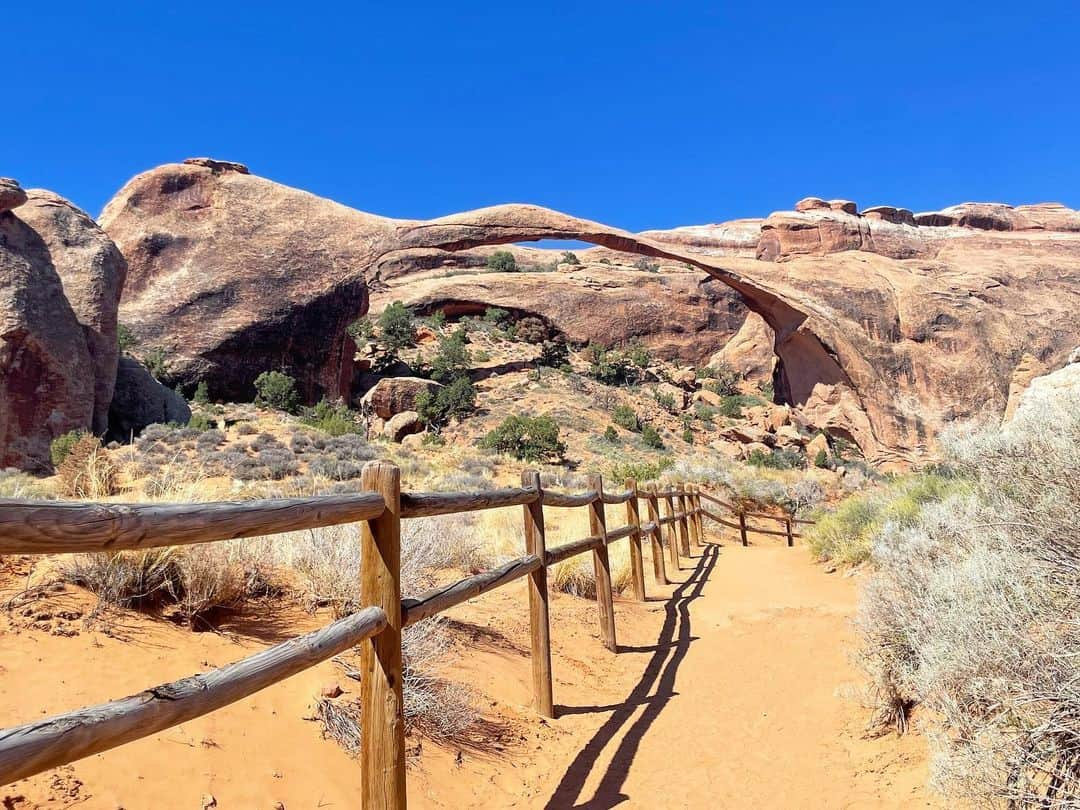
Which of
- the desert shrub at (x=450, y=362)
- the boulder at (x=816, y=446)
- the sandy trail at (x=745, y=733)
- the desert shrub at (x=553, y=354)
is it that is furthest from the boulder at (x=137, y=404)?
the boulder at (x=816, y=446)

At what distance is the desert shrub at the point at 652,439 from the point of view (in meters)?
27.2

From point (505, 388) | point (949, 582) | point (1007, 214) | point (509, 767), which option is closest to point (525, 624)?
point (509, 767)

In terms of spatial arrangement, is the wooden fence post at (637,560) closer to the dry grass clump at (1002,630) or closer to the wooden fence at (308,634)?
the wooden fence at (308,634)

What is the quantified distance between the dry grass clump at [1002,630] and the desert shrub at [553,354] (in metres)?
31.3

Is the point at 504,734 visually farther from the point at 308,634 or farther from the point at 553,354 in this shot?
the point at 553,354

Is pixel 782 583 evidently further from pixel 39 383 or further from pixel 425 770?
pixel 39 383

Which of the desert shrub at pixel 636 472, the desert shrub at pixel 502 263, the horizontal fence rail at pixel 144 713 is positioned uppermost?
the desert shrub at pixel 502 263

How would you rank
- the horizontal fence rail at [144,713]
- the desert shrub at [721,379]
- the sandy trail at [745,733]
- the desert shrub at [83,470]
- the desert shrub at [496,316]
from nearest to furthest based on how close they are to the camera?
1. the horizontal fence rail at [144,713]
2. the sandy trail at [745,733]
3. the desert shrub at [83,470]
4. the desert shrub at [496,316]
5. the desert shrub at [721,379]

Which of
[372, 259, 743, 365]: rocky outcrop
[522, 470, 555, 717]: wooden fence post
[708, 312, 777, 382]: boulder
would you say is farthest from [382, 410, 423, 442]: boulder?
[708, 312, 777, 382]: boulder

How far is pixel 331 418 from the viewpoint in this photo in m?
24.5

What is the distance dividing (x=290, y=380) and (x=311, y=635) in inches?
1000

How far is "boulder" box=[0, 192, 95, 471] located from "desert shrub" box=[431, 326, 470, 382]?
51.4 feet

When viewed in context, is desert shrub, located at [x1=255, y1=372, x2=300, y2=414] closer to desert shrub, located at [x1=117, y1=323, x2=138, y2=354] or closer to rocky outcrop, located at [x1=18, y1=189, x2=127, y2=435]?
Result: desert shrub, located at [x1=117, y1=323, x2=138, y2=354]

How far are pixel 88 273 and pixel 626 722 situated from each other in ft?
64.3
